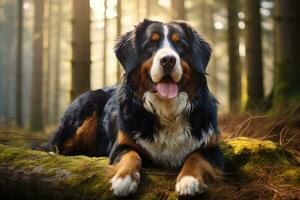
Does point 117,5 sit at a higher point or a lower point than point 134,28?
higher

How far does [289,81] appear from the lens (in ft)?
Result: 27.5

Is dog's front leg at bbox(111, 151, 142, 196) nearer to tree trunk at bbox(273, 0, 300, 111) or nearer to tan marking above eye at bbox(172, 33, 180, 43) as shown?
tan marking above eye at bbox(172, 33, 180, 43)

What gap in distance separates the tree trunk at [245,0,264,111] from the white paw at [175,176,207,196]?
836 cm

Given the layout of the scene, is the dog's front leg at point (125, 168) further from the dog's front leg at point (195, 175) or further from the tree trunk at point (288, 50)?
the tree trunk at point (288, 50)

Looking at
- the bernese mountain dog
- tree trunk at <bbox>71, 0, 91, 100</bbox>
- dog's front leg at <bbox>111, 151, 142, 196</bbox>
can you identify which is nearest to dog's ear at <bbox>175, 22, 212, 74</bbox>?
the bernese mountain dog

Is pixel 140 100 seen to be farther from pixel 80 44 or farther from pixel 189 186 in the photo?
pixel 80 44

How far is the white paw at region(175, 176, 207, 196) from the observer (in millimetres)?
3684

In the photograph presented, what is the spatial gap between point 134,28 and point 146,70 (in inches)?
28.0

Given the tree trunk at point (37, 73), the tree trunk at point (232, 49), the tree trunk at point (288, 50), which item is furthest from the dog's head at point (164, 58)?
the tree trunk at point (37, 73)

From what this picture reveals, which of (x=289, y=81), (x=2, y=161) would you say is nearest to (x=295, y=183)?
(x=2, y=161)

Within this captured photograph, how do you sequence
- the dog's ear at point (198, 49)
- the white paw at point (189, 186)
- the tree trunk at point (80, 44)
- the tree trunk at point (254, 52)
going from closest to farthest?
1. the white paw at point (189, 186)
2. the dog's ear at point (198, 49)
3. the tree trunk at point (80, 44)
4. the tree trunk at point (254, 52)

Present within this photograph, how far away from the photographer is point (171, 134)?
4809mm

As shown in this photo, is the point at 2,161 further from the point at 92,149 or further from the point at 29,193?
the point at 92,149

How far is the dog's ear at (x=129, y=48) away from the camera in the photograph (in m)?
4.92
